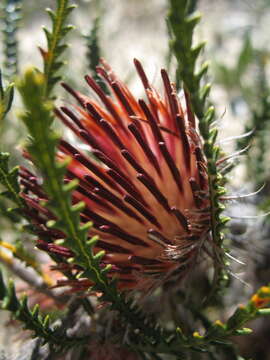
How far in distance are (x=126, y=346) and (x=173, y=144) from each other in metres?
0.40

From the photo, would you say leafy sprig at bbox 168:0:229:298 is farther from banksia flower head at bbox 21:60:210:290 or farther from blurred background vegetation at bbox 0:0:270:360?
blurred background vegetation at bbox 0:0:270:360

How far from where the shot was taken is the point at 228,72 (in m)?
2.77

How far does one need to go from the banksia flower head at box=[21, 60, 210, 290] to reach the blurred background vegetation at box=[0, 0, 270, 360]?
119 millimetres

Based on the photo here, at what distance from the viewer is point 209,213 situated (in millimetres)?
845

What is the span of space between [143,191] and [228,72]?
204cm

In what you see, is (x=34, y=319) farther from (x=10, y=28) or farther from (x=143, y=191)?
(x=10, y=28)

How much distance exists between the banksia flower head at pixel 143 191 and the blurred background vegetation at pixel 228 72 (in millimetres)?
119

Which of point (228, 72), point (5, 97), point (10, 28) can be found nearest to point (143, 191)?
point (5, 97)

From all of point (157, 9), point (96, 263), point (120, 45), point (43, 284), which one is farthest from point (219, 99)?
point (96, 263)

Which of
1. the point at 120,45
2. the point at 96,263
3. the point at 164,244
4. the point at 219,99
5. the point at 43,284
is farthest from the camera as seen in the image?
the point at 120,45

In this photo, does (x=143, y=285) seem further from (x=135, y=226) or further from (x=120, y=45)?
(x=120, y=45)

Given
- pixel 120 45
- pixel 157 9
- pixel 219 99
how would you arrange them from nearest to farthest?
pixel 219 99
pixel 120 45
pixel 157 9

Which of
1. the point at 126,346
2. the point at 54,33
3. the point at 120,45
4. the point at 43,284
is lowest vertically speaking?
the point at 126,346

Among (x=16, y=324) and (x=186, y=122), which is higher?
(x=186, y=122)
